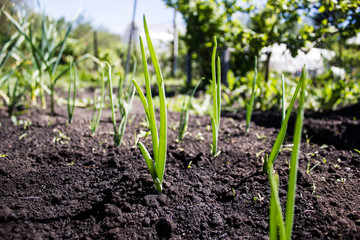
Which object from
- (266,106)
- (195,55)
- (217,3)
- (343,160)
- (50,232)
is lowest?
(50,232)

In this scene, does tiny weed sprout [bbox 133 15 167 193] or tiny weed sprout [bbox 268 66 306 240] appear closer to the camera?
tiny weed sprout [bbox 268 66 306 240]

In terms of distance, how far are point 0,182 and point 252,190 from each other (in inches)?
40.4

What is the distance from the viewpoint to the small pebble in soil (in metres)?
0.85

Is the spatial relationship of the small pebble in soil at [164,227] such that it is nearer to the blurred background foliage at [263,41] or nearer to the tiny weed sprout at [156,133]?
the tiny weed sprout at [156,133]

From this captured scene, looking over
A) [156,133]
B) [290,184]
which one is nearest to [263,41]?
[156,133]

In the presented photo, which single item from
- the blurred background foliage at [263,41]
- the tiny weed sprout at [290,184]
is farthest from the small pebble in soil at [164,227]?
the blurred background foliage at [263,41]

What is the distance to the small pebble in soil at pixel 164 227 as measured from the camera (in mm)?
851

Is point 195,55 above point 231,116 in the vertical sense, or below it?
above

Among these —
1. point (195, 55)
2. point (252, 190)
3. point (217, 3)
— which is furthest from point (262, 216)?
point (195, 55)

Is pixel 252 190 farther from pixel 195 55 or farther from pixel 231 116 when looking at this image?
pixel 195 55

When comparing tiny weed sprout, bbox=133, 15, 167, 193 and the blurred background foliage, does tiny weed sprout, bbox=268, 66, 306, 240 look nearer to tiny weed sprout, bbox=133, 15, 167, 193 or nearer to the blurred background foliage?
tiny weed sprout, bbox=133, 15, 167, 193

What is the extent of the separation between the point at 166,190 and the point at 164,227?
0.19 metres

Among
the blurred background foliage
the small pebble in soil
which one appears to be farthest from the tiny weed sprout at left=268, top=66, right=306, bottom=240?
the blurred background foliage

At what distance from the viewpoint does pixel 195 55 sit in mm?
4238
